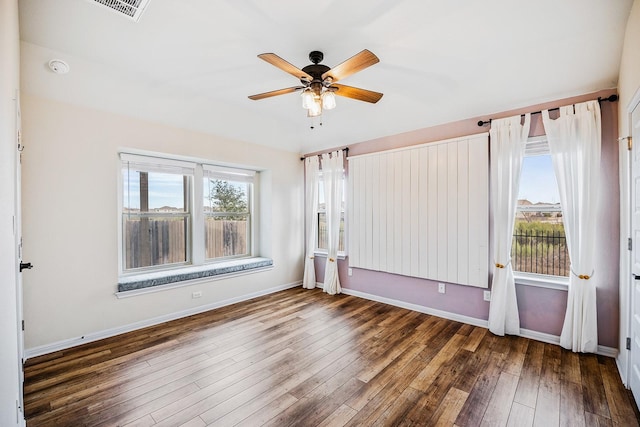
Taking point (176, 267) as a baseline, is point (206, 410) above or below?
below

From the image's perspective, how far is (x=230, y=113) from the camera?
12.4 feet

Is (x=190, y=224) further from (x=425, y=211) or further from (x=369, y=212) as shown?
(x=425, y=211)

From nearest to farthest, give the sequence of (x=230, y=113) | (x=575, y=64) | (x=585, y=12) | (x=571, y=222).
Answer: (x=585, y=12)
(x=575, y=64)
(x=571, y=222)
(x=230, y=113)

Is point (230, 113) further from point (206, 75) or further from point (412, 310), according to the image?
point (412, 310)

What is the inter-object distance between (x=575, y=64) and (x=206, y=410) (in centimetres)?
424

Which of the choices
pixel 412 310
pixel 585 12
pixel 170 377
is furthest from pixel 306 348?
pixel 585 12

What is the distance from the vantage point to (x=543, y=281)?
296 centimetres

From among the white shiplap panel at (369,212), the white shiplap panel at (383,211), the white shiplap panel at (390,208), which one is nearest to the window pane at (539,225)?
the white shiplap panel at (390,208)

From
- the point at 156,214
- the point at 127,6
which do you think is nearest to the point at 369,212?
the point at 156,214

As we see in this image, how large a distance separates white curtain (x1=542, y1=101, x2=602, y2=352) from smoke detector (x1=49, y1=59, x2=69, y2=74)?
15.6 feet

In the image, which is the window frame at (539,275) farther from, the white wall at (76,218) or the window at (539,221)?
the white wall at (76,218)

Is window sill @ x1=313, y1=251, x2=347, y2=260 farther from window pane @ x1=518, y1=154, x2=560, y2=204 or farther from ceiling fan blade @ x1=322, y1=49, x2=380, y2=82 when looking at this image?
ceiling fan blade @ x1=322, y1=49, x2=380, y2=82

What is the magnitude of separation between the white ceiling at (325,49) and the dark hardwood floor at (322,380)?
2.61 meters

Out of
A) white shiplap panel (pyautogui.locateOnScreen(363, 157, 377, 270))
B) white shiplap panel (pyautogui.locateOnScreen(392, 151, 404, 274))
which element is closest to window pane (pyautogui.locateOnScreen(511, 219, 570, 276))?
white shiplap panel (pyautogui.locateOnScreen(392, 151, 404, 274))
